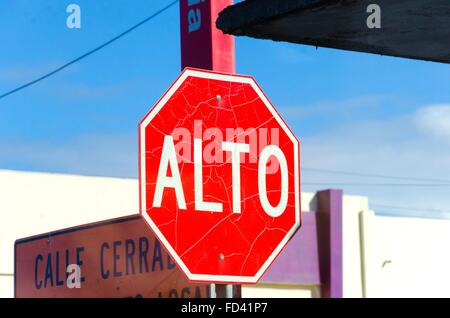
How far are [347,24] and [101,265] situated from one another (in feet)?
9.49

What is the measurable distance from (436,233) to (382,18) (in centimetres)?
2831

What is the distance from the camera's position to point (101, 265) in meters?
7.11

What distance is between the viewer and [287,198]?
500cm

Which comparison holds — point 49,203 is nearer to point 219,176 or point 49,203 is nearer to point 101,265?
point 101,265

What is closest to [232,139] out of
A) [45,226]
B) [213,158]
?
[213,158]

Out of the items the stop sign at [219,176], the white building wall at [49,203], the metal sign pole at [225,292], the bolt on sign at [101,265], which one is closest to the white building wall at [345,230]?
the white building wall at [49,203]

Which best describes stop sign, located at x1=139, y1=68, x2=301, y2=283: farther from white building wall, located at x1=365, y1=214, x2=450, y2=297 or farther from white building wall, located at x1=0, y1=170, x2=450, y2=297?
white building wall, located at x1=365, y1=214, x2=450, y2=297

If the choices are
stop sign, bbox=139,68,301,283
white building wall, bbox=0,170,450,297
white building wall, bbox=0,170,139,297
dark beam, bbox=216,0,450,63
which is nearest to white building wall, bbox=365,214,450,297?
white building wall, bbox=0,170,450,297

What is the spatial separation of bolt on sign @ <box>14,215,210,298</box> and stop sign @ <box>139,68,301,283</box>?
88 cm

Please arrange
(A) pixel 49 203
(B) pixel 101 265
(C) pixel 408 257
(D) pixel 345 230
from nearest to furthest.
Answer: (B) pixel 101 265, (A) pixel 49 203, (D) pixel 345 230, (C) pixel 408 257

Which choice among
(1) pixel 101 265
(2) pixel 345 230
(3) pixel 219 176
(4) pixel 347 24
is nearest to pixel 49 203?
(2) pixel 345 230

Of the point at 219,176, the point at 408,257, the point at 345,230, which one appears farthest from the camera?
the point at 408,257

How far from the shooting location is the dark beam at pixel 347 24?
482cm
